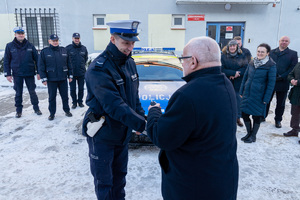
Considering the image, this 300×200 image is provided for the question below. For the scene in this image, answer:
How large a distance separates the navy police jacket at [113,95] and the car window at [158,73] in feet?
8.01

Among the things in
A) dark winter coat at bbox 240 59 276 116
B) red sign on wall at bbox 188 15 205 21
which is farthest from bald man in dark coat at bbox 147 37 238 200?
red sign on wall at bbox 188 15 205 21

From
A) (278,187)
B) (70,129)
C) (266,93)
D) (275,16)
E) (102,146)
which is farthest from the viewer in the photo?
(275,16)

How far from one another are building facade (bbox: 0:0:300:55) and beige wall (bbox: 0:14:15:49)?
43mm

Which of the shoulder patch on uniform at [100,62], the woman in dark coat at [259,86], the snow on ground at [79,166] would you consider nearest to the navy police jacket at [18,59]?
the snow on ground at [79,166]

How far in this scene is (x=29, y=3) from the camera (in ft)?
33.1

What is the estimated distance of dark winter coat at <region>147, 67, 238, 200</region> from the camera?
4.44 feet

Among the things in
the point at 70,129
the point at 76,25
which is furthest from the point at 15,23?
the point at 70,129

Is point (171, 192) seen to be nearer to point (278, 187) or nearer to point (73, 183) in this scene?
point (73, 183)

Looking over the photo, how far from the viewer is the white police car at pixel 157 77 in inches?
152

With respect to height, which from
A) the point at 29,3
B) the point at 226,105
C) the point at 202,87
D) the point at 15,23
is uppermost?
the point at 29,3

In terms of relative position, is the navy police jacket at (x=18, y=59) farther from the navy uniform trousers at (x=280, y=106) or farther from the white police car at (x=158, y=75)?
the navy uniform trousers at (x=280, y=106)

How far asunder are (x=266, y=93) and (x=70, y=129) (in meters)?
3.84

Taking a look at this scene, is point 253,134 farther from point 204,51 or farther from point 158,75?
point 204,51

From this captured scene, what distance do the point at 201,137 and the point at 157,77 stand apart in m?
3.37
